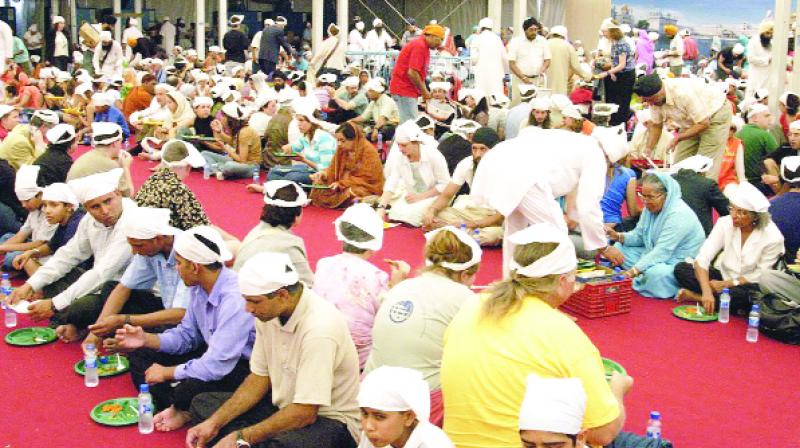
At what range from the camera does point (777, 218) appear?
5.98m

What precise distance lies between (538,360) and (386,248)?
469cm

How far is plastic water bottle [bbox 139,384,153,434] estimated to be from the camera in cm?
413

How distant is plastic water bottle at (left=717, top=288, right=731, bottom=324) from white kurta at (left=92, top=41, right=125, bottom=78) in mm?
12908

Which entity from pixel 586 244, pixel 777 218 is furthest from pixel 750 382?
pixel 777 218

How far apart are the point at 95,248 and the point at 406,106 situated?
5.36 meters

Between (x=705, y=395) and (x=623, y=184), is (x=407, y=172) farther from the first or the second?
(x=705, y=395)

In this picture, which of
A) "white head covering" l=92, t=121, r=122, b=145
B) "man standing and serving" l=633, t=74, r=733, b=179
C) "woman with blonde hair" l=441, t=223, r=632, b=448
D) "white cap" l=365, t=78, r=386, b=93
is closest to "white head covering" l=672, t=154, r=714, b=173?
"man standing and serving" l=633, t=74, r=733, b=179

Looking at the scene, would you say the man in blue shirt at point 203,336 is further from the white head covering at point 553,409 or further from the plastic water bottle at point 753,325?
the plastic water bottle at point 753,325

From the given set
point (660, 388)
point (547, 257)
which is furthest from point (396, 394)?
point (660, 388)

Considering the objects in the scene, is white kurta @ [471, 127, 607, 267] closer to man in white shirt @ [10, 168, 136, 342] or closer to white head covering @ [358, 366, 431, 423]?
man in white shirt @ [10, 168, 136, 342]

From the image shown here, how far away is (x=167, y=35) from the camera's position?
2100 centimetres

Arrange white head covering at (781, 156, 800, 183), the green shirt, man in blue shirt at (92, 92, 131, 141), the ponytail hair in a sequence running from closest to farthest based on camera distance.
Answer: the ponytail hair
white head covering at (781, 156, 800, 183)
the green shirt
man in blue shirt at (92, 92, 131, 141)

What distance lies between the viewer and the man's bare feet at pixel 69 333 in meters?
5.23

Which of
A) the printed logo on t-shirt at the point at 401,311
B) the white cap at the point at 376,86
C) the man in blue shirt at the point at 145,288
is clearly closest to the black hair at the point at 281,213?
the man in blue shirt at the point at 145,288
